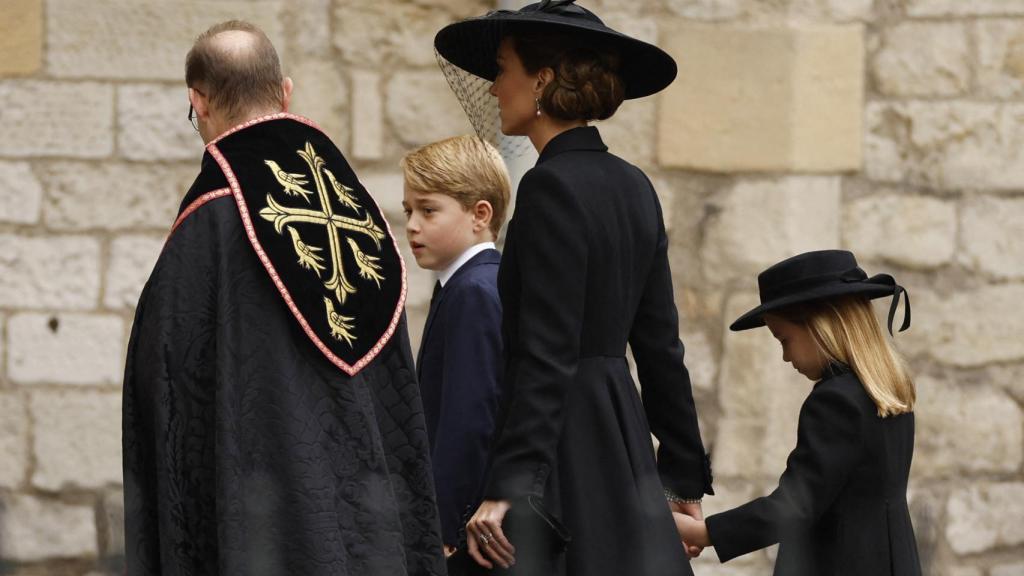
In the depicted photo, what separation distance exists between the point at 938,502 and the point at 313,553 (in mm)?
2946

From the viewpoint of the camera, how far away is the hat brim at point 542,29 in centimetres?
283

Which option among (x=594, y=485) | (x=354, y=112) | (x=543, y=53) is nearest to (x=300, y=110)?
(x=354, y=112)

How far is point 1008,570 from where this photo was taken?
16.3ft

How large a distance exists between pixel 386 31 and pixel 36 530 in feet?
6.22

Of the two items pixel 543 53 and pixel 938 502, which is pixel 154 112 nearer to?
pixel 543 53

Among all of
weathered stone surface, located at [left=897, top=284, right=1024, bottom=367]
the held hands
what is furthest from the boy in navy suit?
weathered stone surface, located at [left=897, top=284, right=1024, bottom=367]

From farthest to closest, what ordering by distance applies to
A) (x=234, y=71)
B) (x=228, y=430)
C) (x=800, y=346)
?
(x=800, y=346) → (x=234, y=71) → (x=228, y=430)

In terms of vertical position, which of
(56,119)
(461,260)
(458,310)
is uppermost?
(56,119)

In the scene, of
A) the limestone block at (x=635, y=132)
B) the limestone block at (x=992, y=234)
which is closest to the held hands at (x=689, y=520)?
the limestone block at (x=635, y=132)

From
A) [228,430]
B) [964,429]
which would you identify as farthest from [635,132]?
[228,430]

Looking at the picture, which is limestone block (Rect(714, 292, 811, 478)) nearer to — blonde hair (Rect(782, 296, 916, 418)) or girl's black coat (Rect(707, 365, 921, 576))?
blonde hair (Rect(782, 296, 916, 418))

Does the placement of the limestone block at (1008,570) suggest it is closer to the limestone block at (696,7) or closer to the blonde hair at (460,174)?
the limestone block at (696,7)

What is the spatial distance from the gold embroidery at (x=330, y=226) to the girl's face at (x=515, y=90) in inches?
14.1

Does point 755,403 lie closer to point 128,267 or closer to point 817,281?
point 817,281
